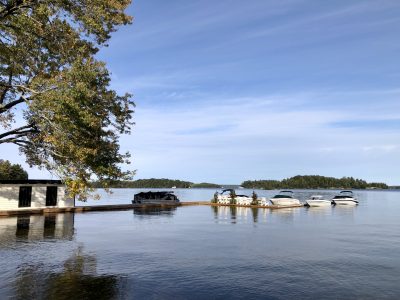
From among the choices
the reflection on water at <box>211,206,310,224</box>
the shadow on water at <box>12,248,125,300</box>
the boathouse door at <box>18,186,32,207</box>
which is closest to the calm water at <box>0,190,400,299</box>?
the shadow on water at <box>12,248,125,300</box>

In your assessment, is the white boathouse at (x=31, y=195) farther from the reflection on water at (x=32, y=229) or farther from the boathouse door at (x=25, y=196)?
the reflection on water at (x=32, y=229)

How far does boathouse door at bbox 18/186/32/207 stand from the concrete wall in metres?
0.32

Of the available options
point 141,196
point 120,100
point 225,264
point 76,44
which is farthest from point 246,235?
point 141,196

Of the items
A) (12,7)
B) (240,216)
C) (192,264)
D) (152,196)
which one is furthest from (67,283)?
(152,196)

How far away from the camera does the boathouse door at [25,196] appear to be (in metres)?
37.0

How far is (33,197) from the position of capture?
38219 millimetres

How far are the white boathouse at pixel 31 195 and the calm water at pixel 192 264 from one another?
31.4 feet

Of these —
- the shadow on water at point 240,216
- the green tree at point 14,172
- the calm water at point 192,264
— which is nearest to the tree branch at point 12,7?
the calm water at point 192,264

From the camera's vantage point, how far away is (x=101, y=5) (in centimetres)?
1552

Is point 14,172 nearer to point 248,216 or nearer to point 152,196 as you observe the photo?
point 152,196

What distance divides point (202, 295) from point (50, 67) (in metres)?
14.9

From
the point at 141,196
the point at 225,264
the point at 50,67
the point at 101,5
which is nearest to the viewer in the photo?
the point at 101,5

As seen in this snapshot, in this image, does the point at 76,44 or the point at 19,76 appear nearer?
the point at 76,44

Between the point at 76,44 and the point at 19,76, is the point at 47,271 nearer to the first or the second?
the point at 76,44
